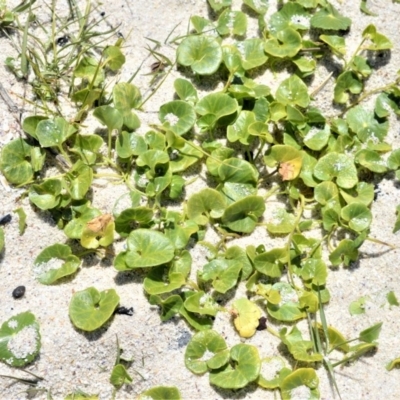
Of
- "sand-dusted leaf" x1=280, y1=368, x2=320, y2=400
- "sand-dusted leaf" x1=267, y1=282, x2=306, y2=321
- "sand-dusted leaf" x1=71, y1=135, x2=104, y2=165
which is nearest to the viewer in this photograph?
"sand-dusted leaf" x1=280, y1=368, x2=320, y2=400

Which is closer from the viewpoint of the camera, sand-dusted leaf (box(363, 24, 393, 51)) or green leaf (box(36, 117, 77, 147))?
green leaf (box(36, 117, 77, 147))

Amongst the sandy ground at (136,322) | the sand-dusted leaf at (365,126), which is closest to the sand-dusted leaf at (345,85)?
the sand-dusted leaf at (365,126)

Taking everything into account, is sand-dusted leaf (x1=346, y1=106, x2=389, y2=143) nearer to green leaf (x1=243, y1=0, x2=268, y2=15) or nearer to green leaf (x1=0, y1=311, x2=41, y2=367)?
green leaf (x1=243, y1=0, x2=268, y2=15)

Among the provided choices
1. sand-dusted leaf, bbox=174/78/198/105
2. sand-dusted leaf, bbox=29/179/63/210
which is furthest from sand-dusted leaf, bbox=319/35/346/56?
sand-dusted leaf, bbox=29/179/63/210

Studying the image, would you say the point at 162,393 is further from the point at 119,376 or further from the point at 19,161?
the point at 19,161

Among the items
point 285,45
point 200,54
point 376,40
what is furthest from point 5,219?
point 376,40

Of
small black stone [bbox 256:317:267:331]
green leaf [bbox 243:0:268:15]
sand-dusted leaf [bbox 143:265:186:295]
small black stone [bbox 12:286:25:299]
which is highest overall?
green leaf [bbox 243:0:268:15]

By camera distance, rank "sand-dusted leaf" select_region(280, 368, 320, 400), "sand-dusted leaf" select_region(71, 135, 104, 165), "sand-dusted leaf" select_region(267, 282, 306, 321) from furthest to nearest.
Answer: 1. "sand-dusted leaf" select_region(71, 135, 104, 165)
2. "sand-dusted leaf" select_region(267, 282, 306, 321)
3. "sand-dusted leaf" select_region(280, 368, 320, 400)

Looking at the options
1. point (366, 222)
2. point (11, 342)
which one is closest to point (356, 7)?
point (366, 222)
